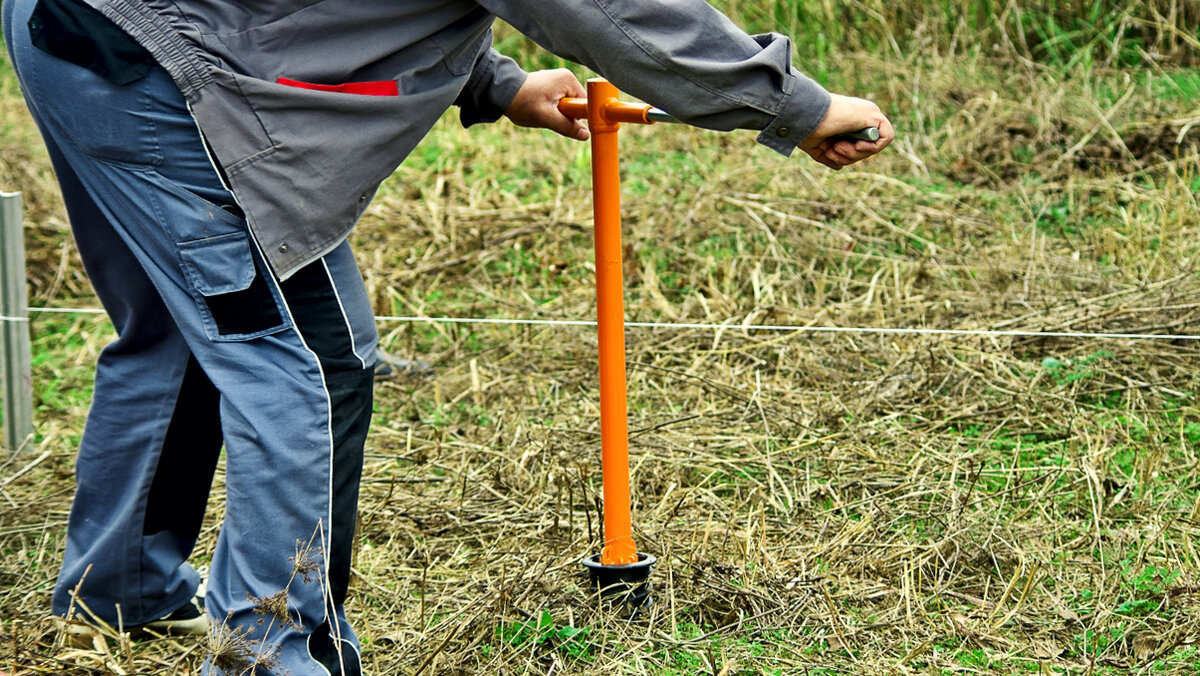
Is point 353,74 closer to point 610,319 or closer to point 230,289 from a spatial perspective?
point 230,289

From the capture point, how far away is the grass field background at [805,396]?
2.08m

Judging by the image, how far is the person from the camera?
1561 millimetres

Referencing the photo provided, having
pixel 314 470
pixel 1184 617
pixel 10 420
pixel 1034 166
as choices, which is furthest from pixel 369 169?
pixel 1034 166

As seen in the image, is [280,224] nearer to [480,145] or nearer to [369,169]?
[369,169]

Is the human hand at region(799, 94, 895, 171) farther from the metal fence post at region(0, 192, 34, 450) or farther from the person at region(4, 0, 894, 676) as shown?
the metal fence post at region(0, 192, 34, 450)

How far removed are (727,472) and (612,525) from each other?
2.37 ft

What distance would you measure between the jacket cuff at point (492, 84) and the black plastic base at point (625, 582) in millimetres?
786

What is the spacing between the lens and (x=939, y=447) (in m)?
2.78

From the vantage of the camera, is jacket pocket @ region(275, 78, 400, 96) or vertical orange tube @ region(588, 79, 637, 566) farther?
vertical orange tube @ region(588, 79, 637, 566)

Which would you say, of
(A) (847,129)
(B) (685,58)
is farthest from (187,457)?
(A) (847,129)

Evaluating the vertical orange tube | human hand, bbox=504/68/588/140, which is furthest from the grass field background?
human hand, bbox=504/68/588/140

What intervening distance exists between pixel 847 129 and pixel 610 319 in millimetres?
488

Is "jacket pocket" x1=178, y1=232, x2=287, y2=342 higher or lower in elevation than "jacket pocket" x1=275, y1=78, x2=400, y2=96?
lower

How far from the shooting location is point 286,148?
1.58 meters
